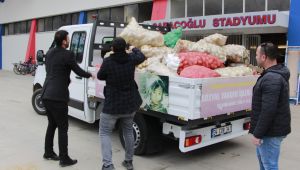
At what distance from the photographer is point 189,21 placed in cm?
1521

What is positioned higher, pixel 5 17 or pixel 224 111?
pixel 5 17

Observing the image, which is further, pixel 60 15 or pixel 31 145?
pixel 60 15

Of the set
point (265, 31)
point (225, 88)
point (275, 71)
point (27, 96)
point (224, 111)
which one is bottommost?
point (27, 96)

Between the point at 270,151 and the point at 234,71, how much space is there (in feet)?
7.45

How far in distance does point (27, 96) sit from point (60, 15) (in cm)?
1434

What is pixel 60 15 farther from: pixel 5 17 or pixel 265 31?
pixel 265 31

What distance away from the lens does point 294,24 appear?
12.9m

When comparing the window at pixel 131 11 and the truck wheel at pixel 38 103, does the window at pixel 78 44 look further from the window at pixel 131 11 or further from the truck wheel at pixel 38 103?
the window at pixel 131 11

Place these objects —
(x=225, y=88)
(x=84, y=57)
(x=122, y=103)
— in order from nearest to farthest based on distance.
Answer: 1. (x=122, y=103)
2. (x=225, y=88)
3. (x=84, y=57)

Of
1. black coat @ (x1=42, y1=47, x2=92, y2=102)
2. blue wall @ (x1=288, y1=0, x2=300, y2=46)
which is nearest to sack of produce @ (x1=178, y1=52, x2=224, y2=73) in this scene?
black coat @ (x1=42, y1=47, x2=92, y2=102)

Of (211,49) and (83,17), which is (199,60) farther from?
(83,17)

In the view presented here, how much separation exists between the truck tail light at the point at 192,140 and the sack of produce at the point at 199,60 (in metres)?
1.02

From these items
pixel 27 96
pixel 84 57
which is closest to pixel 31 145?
pixel 84 57

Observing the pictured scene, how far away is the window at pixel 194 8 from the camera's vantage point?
647 inches
